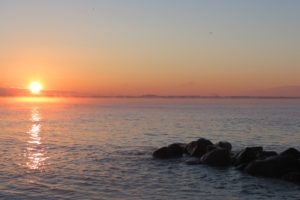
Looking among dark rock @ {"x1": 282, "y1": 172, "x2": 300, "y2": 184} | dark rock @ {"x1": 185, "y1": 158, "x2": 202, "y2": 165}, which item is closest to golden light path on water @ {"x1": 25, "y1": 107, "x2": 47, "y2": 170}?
dark rock @ {"x1": 185, "y1": 158, "x2": 202, "y2": 165}

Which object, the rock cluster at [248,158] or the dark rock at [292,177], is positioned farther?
the rock cluster at [248,158]

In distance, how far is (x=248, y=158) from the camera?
90.8 ft

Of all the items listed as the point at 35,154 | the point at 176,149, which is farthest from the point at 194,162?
the point at 35,154

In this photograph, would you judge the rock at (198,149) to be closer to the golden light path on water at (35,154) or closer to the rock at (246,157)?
the rock at (246,157)

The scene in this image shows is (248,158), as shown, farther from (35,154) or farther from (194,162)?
(35,154)

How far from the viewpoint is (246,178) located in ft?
78.1

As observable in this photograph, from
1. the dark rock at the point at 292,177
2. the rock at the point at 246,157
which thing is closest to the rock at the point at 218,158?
the rock at the point at 246,157

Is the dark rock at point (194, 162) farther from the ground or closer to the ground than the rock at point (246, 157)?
closer to the ground

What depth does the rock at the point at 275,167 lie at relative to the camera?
24.3 metres

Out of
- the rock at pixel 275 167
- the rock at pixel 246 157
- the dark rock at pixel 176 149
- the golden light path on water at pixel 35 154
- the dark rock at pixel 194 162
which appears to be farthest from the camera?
the dark rock at pixel 176 149

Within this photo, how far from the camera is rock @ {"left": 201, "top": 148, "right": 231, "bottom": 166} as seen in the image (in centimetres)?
2791

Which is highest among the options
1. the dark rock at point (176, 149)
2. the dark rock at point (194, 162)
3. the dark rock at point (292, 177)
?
the dark rock at point (176, 149)

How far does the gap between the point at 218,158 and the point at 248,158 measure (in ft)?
5.89

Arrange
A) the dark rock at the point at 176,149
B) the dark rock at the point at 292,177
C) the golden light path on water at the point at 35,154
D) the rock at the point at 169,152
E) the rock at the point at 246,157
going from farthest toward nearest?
the dark rock at the point at 176,149, the rock at the point at 169,152, the golden light path on water at the point at 35,154, the rock at the point at 246,157, the dark rock at the point at 292,177
